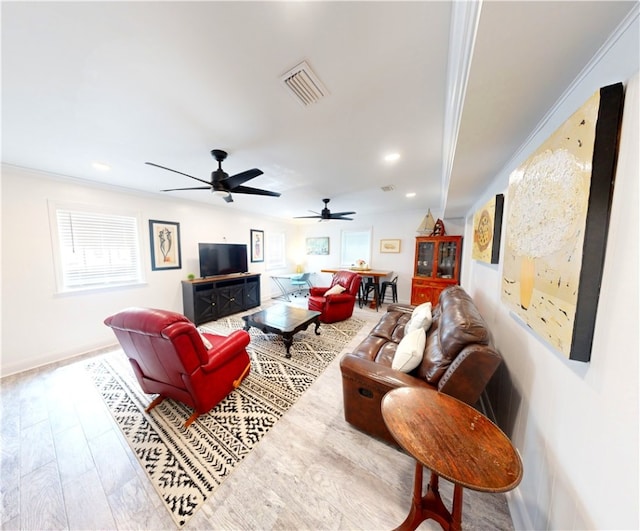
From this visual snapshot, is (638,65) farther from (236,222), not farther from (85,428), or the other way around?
(236,222)

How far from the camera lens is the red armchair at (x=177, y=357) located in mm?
1421

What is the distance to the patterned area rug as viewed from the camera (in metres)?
1.32

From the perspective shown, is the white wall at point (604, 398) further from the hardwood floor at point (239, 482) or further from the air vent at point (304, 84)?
the air vent at point (304, 84)

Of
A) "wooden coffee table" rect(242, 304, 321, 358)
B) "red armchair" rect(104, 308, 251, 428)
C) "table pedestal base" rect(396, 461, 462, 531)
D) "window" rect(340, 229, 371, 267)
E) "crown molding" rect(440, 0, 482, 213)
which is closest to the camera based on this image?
"crown molding" rect(440, 0, 482, 213)

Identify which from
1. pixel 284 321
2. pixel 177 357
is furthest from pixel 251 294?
pixel 177 357

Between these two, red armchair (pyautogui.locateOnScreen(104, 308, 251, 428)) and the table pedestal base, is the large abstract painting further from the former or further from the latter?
red armchair (pyautogui.locateOnScreen(104, 308, 251, 428))

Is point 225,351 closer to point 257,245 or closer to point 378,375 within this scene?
point 378,375

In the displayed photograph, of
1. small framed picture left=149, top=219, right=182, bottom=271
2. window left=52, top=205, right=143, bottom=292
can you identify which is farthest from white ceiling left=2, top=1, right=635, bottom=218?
small framed picture left=149, top=219, right=182, bottom=271

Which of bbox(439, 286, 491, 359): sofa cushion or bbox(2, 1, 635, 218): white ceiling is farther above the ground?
bbox(2, 1, 635, 218): white ceiling

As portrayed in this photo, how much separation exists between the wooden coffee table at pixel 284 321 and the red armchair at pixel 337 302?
1.64 ft

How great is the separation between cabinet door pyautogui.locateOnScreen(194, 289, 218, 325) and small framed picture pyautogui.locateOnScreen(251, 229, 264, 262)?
1541mm

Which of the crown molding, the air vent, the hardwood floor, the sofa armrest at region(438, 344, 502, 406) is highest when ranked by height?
the air vent

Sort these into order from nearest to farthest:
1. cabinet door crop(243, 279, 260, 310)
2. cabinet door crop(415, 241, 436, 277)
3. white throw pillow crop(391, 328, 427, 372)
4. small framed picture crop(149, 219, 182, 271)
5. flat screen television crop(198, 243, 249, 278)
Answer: white throw pillow crop(391, 328, 427, 372), small framed picture crop(149, 219, 182, 271), flat screen television crop(198, 243, 249, 278), cabinet door crop(415, 241, 436, 277), cabinet door crop(243, 279, 260, 310)

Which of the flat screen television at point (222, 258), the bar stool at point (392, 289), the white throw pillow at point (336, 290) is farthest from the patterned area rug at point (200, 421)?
the bar stool at point (392, 289)
